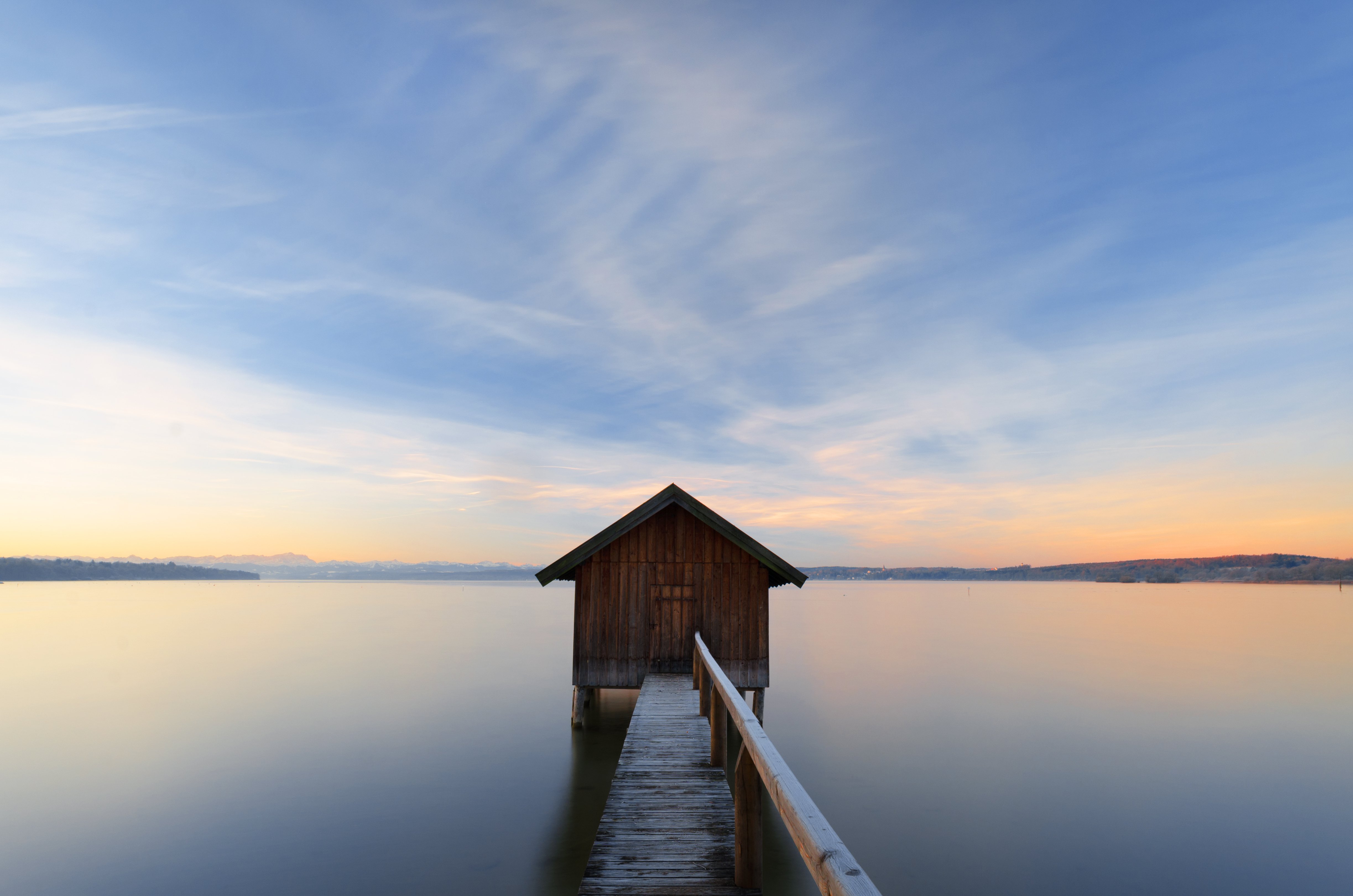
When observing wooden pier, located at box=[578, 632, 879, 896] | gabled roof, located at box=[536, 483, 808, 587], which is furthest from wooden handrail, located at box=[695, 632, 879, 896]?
gabled roof, located at box=[536, 483, 808, 587]

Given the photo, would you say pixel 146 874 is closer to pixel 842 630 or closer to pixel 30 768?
pixel 30 768

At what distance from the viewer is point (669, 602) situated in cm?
1437

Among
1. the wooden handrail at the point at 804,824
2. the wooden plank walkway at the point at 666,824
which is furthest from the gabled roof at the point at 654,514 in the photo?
the wooden handrail at the point at 804,824

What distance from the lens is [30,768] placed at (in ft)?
49.1

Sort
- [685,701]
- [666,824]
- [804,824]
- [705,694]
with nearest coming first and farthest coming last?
[804,824] < [666,824] < [705,694] < [685,701]

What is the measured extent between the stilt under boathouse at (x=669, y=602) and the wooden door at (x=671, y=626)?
0.02m

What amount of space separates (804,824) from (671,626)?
1066 centimetres

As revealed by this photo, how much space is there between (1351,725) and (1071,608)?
245 feet

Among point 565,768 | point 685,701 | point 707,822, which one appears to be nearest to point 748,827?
point 707,822

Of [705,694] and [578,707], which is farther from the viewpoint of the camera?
[578,707]

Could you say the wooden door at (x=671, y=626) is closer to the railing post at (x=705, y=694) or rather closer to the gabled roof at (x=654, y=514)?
the gabled roof at (x=654, y=514)

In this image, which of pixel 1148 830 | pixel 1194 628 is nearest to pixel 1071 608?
pixel 1194 628

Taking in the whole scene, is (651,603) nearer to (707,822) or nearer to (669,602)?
(669,602)

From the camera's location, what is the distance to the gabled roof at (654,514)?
1398cm
